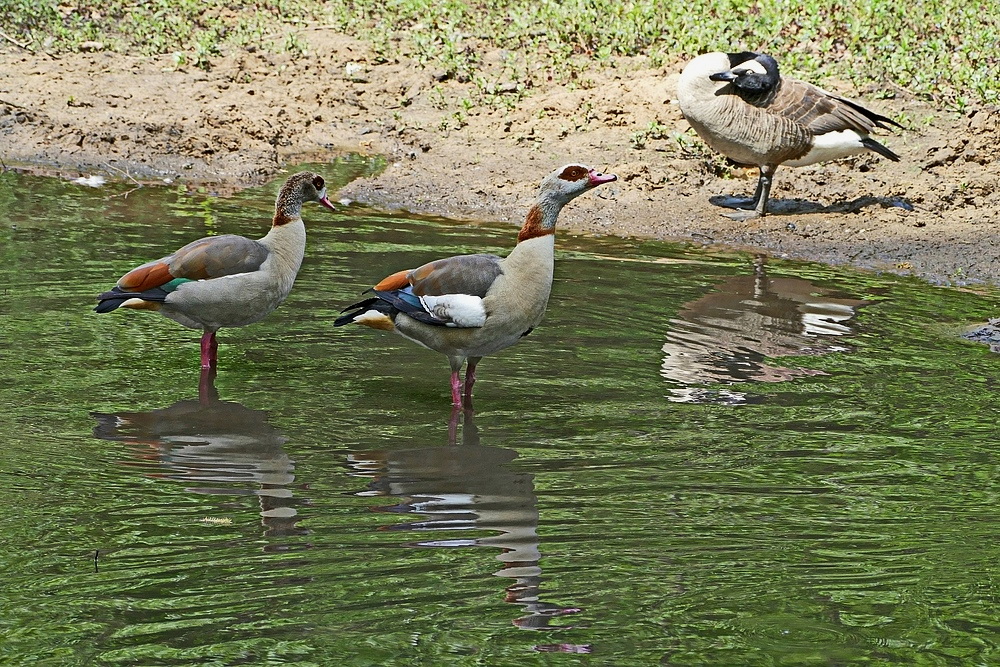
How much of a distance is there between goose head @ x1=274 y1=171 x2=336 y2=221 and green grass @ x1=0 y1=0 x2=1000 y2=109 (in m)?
7.05

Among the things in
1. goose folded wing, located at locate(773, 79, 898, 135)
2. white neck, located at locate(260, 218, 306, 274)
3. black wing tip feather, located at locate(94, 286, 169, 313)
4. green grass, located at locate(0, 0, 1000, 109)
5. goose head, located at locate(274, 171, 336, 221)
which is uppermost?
green grass, located at locate(0, 0, 1000, 109)

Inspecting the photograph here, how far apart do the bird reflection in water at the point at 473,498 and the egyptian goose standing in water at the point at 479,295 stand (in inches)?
18.9

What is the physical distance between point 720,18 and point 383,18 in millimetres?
4319

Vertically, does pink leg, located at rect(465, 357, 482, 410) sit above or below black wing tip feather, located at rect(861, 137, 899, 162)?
below

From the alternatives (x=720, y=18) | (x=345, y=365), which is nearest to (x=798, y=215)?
(x=720, y=18)

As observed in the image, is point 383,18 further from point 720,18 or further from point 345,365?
point 345,365

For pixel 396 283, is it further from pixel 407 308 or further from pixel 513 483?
pixel 513 483

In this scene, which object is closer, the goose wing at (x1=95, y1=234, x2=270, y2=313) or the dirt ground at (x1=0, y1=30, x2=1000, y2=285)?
the goose wing at (x1=95, y1=234, x2=270, y2=313)

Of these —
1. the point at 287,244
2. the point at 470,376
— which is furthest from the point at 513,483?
the point at 287,244

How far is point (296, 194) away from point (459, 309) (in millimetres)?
1750

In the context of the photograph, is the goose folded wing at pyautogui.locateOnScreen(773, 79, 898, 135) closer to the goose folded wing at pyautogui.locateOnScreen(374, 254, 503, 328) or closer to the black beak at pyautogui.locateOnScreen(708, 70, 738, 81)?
the black beak at pyautogui.locateOnScreen(708, 70, 738, 81)

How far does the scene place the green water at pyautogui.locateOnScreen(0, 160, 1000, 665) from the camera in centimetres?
461

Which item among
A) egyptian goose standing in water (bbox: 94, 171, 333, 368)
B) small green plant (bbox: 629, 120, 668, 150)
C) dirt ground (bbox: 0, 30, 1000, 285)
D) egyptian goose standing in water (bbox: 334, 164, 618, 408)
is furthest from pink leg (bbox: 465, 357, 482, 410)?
small green plant (bbox: 629, 120, 668, 150)

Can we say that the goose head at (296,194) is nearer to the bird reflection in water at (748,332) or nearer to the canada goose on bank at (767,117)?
the bird reflection in water at (748,332)
